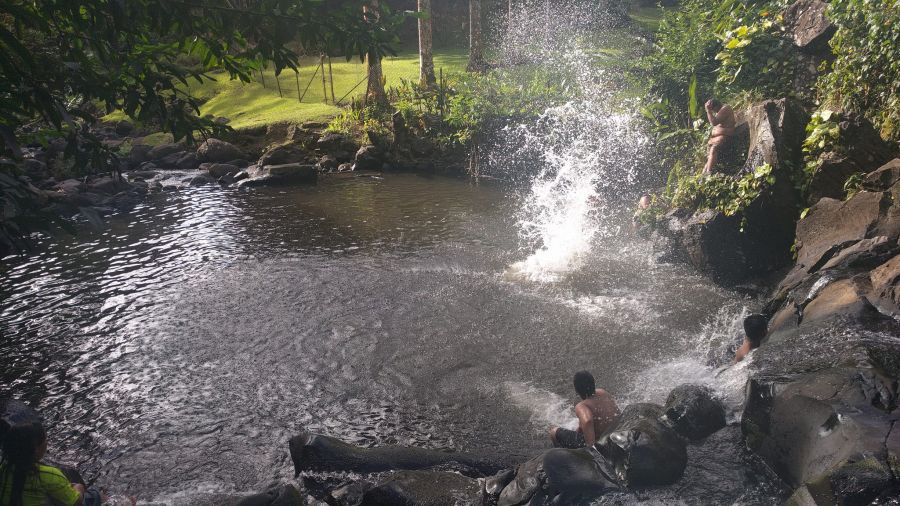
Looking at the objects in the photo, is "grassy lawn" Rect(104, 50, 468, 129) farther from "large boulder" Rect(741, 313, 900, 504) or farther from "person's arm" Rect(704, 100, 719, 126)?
"large boulder" Rect(741, 313, 900, 504)

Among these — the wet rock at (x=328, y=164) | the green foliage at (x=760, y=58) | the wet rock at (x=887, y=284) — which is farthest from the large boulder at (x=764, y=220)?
the wet rock at (x=328, y=164)

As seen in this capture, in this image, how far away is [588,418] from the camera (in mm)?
6375

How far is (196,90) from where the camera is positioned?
36.3m

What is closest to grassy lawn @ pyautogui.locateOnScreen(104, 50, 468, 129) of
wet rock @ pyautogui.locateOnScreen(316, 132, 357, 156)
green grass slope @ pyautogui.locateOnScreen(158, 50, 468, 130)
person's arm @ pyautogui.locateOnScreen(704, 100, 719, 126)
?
green grass slope @ pyautogui.locateOnScreen(158, 50, 468, 130)

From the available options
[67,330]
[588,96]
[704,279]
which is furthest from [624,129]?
[67,330]

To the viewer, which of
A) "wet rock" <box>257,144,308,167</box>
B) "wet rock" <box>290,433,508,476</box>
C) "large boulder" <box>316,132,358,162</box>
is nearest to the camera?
"wet rock" <box>290,433,508,476</box>

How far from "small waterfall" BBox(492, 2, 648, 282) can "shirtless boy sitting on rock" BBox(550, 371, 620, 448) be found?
4735 mm

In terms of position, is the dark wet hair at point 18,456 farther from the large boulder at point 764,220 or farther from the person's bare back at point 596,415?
the large boulder at point 764,220

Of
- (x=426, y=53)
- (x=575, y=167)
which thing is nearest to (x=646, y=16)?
(x=426, y=53)

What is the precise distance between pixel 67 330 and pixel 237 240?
522 cm

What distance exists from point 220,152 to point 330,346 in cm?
1856

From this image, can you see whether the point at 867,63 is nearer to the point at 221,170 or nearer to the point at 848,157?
the point at 848,157

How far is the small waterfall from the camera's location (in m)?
13.2

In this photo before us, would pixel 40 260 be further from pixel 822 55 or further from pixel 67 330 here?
pixel 822 55
